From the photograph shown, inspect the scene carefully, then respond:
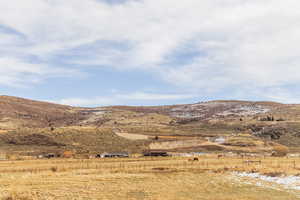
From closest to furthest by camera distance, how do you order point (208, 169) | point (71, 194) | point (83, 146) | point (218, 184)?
point (71, 194) → point (218, 184) → point (208, 169) → point (83, 146)

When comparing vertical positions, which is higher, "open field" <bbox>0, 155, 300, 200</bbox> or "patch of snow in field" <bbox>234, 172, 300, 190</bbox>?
"patch of snow in field" <bbox>234, 172, 300, 190</bbox>

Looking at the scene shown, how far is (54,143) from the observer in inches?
4601

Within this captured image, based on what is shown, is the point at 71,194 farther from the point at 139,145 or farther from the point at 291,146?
the point at 291,146

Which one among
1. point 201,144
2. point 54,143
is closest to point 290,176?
point 201,144

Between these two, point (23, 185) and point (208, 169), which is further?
point (208, 169)

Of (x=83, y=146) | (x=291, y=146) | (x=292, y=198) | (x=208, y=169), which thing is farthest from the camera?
(x=291, y=146)

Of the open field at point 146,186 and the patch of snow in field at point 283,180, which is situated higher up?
the patch of snow in field at point 283,180

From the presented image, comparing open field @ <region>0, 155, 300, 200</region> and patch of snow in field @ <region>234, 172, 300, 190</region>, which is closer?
open field @ <region>0, 155, 300, 200</region>

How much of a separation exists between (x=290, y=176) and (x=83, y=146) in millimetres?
77482

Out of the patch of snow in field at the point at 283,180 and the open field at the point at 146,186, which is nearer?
the open field at the point at 146,186

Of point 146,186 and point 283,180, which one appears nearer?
point 146,186

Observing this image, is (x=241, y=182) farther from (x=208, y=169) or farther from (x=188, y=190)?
(x=208, y=169)

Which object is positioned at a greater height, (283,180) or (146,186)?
(283,180)

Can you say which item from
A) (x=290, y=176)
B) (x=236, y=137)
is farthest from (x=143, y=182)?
(x=236, y=137)
